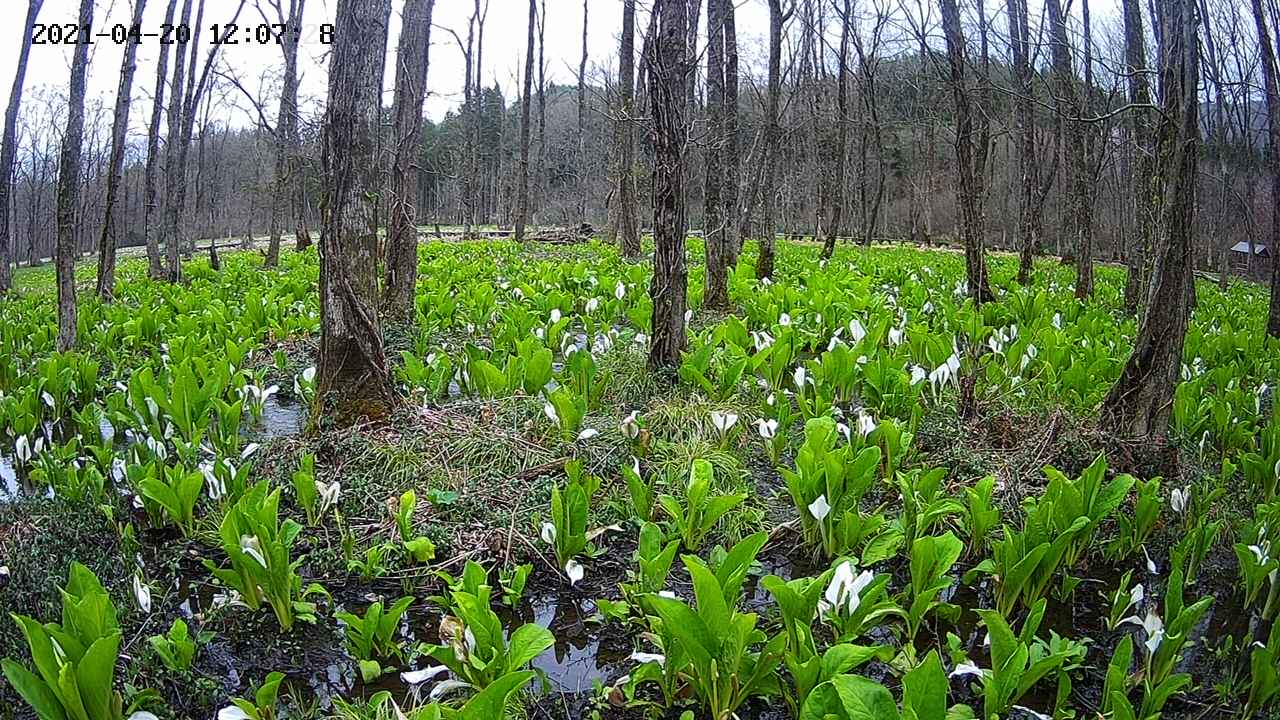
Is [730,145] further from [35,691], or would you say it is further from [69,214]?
[35,691]

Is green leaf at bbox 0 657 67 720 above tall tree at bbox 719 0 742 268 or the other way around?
the other way around

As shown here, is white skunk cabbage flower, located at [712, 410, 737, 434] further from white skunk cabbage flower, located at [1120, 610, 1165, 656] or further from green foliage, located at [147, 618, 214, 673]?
green foliage, located at [147, 618, 214, 673]

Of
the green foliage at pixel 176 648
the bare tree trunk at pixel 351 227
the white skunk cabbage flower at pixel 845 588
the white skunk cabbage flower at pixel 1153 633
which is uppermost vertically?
the bare tree trunk at pixel 351 227

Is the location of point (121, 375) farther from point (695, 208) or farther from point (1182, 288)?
point (695, 208)

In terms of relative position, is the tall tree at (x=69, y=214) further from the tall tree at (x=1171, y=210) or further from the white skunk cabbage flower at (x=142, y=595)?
the tall tree at (x=1171, y=210)

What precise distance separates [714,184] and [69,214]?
626 cm

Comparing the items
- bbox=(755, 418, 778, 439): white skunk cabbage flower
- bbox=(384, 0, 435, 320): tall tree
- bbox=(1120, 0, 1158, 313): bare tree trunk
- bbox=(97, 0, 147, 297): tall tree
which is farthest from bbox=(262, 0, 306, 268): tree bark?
bbox=(755, 418, 778, 439): white skunk cabbage flower

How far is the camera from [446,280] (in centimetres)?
1150

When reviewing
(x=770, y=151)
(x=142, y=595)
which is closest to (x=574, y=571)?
(x=142, y=595)

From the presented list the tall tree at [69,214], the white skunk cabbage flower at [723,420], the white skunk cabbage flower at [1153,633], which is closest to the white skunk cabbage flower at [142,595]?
the white skunk cabbage flower at [723,420]

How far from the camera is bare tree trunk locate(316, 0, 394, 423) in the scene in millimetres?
4840

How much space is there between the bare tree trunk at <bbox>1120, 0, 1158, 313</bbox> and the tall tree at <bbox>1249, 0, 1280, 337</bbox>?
3.49 feet

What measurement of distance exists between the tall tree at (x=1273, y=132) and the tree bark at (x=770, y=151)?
5569 mm

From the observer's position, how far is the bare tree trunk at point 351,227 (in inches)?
191
